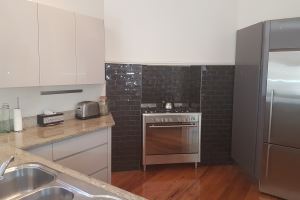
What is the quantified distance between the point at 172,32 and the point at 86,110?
160 cm

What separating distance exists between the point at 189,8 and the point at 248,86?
4.41 ft

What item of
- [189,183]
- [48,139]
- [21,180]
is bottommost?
[189,183]

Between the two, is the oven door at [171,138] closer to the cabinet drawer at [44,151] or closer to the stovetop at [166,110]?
the stovetop at [166,110]

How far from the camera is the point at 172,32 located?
336 centimetres

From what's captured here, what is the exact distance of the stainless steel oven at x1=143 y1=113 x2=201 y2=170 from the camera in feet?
10.6

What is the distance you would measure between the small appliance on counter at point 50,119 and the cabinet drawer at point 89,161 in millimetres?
471

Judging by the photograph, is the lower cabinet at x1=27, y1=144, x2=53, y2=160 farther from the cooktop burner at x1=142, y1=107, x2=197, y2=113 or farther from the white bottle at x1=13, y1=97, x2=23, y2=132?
the cooktop burner at x1=142, y1=107, x2=197, y2=113

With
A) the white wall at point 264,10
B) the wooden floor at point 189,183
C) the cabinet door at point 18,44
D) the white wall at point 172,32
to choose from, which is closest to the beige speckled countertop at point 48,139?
the cabinet door at point 18,44

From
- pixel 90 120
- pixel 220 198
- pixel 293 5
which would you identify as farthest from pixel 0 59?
pixel 293 5

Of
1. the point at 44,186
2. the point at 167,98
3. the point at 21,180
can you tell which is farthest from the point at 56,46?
the point at 167,98

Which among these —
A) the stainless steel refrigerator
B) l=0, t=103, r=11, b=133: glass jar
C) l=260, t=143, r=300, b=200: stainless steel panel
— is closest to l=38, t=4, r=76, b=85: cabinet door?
l=0, t=103, r=11, b=133: glass jar

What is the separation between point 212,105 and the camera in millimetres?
3379

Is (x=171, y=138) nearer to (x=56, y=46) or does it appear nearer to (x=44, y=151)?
(x=44, y=151)

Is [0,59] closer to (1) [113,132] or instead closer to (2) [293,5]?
(1) [113,132]
